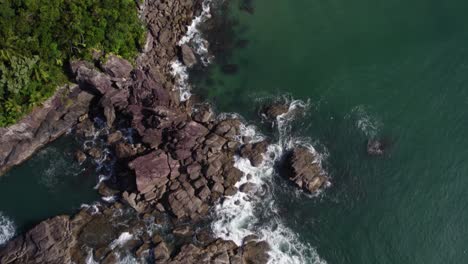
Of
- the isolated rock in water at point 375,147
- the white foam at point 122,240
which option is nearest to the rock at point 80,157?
the white foam at point 122,240

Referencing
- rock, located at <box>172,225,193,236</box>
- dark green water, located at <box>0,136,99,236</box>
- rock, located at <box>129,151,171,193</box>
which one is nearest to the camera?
rock, located at <box>172,225,193,236</box>

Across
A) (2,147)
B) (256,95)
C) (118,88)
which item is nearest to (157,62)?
(118,88)

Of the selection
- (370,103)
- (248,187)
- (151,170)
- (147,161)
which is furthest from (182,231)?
(370,103)

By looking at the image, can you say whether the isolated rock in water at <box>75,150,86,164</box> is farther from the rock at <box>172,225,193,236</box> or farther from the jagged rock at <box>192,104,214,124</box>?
the rock at <box>172,225,193,236</box>

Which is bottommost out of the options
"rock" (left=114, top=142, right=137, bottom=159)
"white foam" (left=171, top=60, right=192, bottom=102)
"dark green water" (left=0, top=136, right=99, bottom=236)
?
"dark green water" (left=0, top=136, right=99, bottom=236)

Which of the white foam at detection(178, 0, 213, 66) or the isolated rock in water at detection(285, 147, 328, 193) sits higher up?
the white foam at detection(178, 0, 213, 66)

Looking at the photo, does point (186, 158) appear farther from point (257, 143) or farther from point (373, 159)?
point (373, 159)

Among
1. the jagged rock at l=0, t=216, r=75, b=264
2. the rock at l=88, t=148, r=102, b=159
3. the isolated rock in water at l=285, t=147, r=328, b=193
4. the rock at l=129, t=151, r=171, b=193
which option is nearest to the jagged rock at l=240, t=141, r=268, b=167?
the isolated rock in water at l=285, t=147, r=328, b=193
